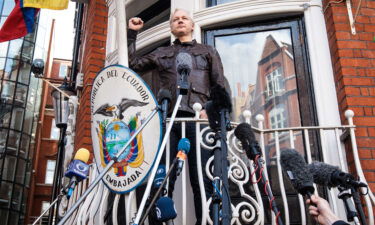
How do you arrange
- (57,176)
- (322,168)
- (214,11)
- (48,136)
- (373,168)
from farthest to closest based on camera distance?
(48,136), (57,176), (214,11), (373,168), (322,168)

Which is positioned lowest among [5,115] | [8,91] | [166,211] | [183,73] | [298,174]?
[166,211]

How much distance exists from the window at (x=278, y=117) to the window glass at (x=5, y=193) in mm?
21945

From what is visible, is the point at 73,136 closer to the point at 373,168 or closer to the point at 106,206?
the point at 106,206

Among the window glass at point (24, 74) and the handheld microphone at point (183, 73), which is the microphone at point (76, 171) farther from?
the window glass at point (24, 74)

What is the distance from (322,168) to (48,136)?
3126cm

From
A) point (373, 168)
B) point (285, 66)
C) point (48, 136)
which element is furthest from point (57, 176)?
point (48, 136)

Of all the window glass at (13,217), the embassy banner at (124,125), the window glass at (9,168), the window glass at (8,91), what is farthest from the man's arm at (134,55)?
the window glass at (8,91)

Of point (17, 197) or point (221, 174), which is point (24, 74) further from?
point (221, 174)

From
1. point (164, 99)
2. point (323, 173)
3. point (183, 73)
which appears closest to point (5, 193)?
point (164, 99)

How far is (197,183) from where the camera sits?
3.04 m

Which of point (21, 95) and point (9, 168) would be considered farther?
point (21, 95)

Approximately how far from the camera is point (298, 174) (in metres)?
1.80

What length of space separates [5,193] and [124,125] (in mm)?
22661

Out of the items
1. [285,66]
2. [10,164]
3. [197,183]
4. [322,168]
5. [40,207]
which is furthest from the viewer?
[40,207]
